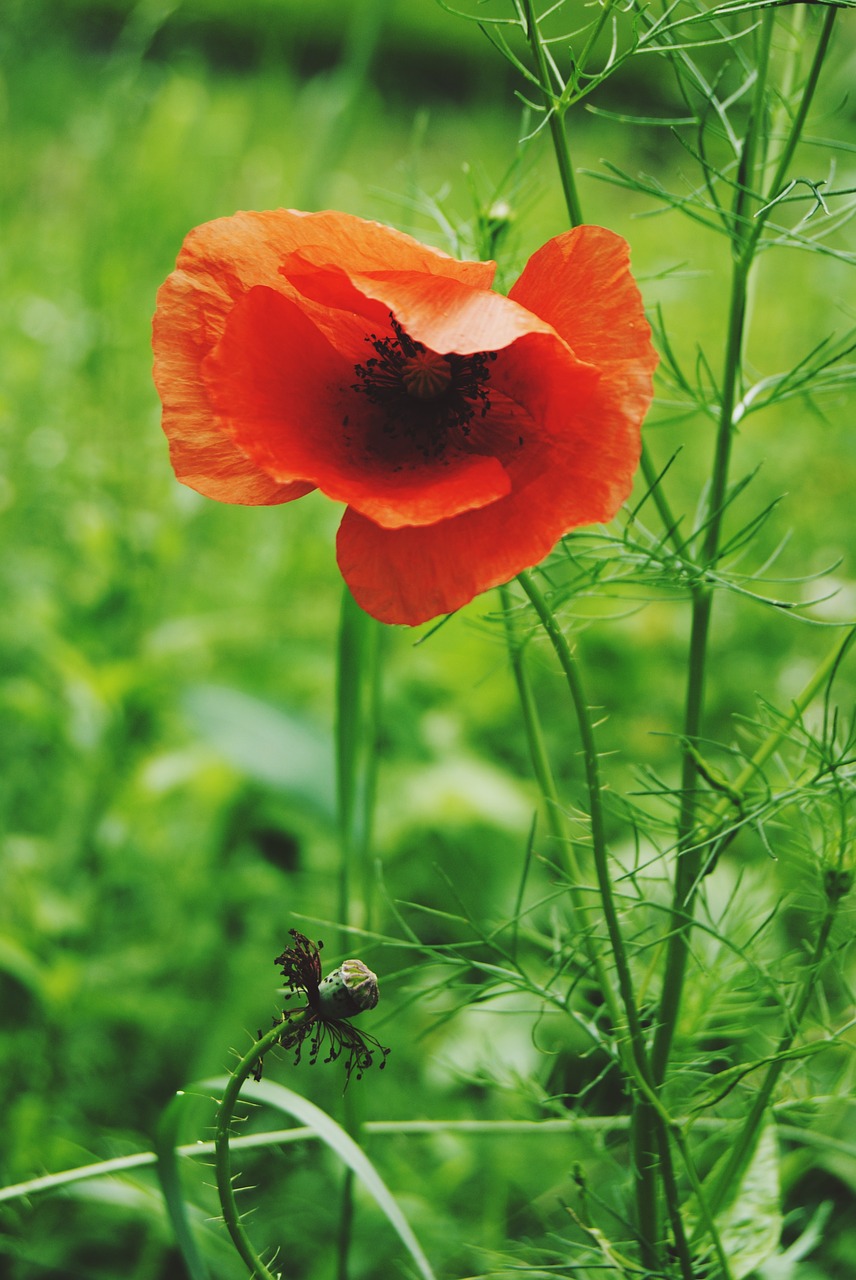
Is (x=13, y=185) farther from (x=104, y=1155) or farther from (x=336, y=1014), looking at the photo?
(x=336, y=1014)

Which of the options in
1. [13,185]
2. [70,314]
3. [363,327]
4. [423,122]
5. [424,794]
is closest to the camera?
[363,327]

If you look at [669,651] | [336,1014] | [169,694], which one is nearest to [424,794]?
[169,694]

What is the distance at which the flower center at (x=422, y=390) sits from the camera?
51cm

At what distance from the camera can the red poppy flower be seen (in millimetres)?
425

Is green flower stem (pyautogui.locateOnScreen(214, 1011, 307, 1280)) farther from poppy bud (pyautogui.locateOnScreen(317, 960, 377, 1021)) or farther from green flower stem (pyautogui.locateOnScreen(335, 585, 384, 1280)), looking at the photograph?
green flower stem (pyautogui.locateOnScreen(335, 585, 384, 1280))

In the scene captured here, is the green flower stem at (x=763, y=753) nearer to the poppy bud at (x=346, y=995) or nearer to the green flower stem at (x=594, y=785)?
the green flower stem at (x=594, y=785)

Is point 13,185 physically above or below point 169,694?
above

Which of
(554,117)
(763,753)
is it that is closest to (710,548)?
(763,753)

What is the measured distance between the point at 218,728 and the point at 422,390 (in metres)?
0.62

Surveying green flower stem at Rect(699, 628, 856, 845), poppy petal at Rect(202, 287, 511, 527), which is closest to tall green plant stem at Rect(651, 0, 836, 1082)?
green flower stem at Rect(699, 628, 856, 845)

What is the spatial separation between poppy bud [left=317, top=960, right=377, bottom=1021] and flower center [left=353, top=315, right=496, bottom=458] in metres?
0.21

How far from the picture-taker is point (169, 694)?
3.90 ft

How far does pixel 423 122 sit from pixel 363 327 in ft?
0.56

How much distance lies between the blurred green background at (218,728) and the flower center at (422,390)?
120 millimetres
